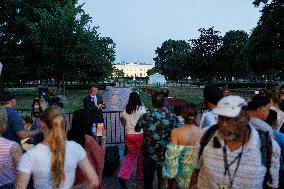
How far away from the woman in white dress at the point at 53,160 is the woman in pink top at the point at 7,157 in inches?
24.3

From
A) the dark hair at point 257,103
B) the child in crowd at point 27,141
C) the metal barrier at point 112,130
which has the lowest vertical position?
the metal barrier at point 112,130

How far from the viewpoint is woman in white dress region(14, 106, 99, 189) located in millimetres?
3084

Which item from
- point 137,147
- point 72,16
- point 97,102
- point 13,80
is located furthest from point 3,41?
point 137,147

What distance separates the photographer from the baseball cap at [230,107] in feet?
9.94

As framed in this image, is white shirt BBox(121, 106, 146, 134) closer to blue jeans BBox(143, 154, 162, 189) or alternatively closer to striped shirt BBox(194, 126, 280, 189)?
blue jeans BBox(143, 154, 162, 189)

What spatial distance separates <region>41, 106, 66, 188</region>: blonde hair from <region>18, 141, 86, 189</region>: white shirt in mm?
39

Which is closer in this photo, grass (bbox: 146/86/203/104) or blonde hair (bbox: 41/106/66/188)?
blonde hair (bbox: 41/106/66/188)

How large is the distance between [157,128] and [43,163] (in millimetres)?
3151

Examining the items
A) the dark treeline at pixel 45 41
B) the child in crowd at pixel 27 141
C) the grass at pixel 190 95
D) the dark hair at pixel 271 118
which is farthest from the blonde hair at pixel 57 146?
the dark treeline at pixel 45 41

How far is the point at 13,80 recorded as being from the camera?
1592 inches

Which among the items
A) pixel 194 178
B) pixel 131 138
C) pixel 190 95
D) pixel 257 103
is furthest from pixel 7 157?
pixel 190 95

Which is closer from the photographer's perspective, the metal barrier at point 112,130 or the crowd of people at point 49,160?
the crowd of people at point 49,160

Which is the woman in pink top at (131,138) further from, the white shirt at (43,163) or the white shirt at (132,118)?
the white shirt at (43,163)

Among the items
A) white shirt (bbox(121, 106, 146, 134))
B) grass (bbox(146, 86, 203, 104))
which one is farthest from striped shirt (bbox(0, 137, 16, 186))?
grass (bbox(146, 86, 203, 104))
